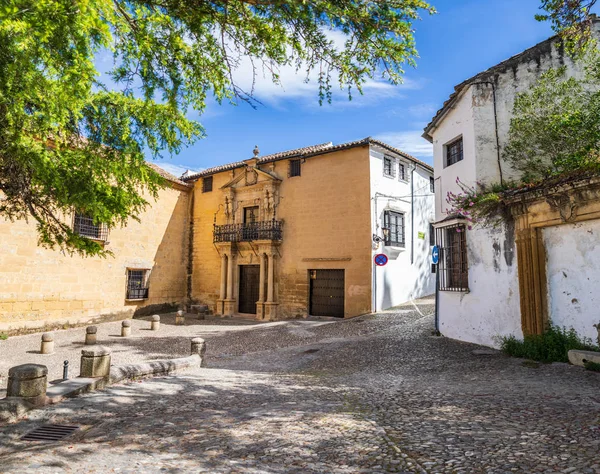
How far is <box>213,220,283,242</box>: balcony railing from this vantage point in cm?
1853

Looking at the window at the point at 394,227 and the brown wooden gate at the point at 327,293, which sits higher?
the window at the point at 394,227

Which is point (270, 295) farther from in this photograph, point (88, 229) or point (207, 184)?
point (88, 229)

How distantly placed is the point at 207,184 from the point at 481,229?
51.0 feet

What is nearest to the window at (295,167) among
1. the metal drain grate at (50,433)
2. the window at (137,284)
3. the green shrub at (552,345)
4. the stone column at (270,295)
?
the stone column at (270,295)

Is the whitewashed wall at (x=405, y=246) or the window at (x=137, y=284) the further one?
the window at (x=137, y=284)

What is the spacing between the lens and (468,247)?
33.2ft

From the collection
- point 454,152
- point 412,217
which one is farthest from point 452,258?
point 412,217

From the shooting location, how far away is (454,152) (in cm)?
1148

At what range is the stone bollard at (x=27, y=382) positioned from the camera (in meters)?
4.90

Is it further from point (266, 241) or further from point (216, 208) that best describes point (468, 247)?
point (216, 208)

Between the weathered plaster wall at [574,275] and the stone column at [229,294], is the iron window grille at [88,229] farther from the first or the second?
the weathered plaster wall at [574,275]

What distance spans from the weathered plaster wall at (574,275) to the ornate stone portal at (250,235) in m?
12.0

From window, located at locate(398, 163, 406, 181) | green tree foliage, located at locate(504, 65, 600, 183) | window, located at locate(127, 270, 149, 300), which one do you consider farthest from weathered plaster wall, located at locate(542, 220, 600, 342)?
window, located at locate(127, 270, 149, 300)

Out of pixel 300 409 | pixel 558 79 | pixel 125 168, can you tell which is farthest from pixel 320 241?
pixel 300 409
